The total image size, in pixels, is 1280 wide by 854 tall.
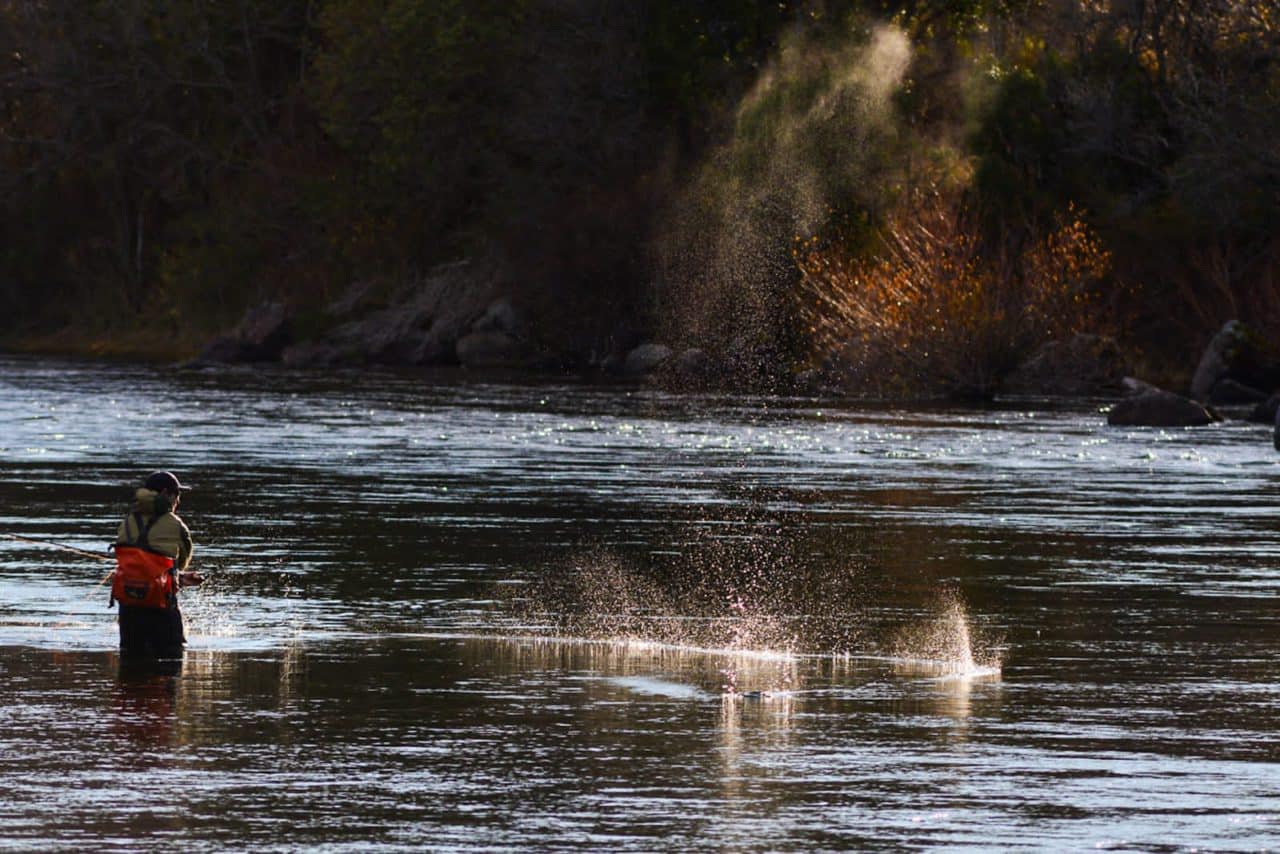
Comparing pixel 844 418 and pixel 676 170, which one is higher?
pixel 676 170

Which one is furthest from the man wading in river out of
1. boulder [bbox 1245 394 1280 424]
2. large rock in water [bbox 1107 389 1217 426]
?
boulder [bbox 1245 394 1280 424]

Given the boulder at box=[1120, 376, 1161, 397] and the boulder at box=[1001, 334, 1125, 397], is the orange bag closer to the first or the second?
the boulder at box=[1120, 376, 1161, 397]

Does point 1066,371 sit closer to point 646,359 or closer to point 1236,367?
point 1236,367

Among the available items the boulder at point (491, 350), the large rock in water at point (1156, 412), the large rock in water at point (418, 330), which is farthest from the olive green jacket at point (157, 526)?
the large rock in water at point (418, 330)

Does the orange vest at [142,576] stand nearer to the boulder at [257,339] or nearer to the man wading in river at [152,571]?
the man wading in river at [152,571]

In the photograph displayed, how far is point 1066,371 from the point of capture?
183 ft

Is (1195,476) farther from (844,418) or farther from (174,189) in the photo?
(174,189)

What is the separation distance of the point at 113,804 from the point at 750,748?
117 inches

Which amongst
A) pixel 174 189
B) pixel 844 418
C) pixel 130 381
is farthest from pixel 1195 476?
pixel 174 189

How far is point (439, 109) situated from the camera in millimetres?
80812

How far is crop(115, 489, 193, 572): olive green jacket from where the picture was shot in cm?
1450

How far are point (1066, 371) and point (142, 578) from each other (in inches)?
1691

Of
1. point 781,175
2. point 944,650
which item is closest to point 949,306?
point 781,175

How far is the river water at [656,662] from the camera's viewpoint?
1056 cm
